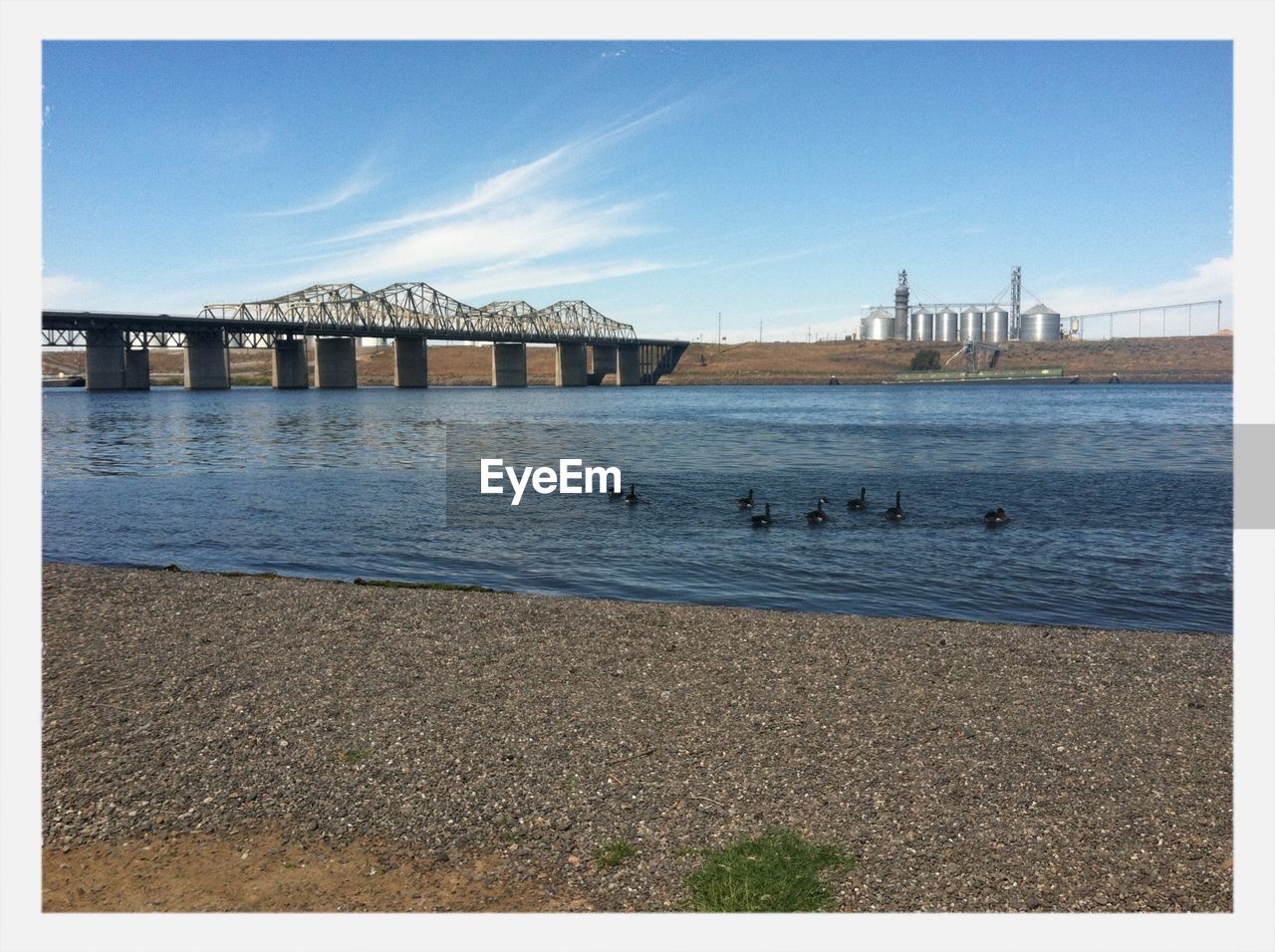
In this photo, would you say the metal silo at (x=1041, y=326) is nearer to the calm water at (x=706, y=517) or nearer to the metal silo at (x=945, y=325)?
the metal silo at (x=945, y=325)

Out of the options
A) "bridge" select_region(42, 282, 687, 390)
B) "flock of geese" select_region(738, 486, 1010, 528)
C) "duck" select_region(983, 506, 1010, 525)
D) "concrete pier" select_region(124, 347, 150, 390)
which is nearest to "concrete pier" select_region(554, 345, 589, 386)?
"bridge" select_region(42, 282, 687, 390)

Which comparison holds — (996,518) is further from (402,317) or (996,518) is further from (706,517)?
(402,317)

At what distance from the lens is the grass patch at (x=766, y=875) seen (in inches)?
178

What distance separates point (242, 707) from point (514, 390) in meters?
125

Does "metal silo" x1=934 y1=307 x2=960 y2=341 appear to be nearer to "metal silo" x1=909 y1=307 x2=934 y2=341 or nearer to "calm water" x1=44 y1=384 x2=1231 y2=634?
"metal silo" x1=909 y1=307 x2=934 y2=341

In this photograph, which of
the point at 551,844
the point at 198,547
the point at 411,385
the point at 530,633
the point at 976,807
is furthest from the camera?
the point at 411,385

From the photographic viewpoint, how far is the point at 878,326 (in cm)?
19050

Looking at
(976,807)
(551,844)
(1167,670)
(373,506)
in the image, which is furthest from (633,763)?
(373,506)

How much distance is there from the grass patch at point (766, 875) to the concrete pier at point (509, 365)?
124349 millimetres

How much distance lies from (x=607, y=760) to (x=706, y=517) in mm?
16236

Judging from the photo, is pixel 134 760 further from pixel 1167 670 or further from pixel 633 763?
pixel 1167 670

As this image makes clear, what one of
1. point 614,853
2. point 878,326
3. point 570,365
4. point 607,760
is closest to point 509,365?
point 570,365

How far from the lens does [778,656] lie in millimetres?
8680

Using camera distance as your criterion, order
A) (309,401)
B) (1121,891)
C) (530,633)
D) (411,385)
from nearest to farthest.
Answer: (1121,891) → (530,633) → (309,401) → (411,385)
